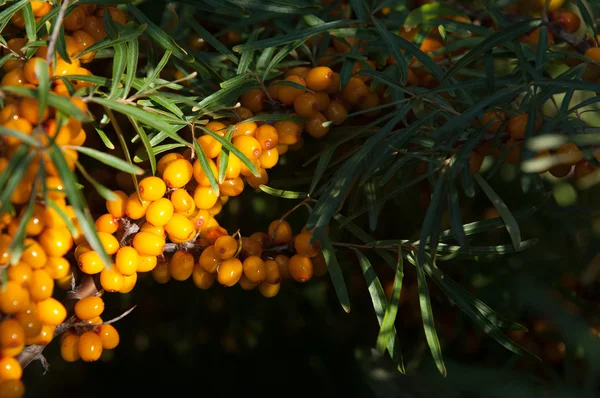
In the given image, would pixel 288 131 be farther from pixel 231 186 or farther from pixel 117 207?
pixel 117 207

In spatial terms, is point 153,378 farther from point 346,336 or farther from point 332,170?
point 332,170

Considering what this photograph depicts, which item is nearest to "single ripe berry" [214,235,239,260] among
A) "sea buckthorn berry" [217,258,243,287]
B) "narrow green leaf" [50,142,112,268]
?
"sea buckthorn berry" [217,258,243,287]

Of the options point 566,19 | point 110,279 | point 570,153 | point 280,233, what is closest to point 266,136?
point 280,233

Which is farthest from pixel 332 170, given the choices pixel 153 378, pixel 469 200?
pixel 153 378

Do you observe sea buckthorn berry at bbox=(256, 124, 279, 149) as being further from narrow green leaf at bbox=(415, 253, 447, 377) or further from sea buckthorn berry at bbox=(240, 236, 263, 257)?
narrow green leaf at bbox=(415, 253, 447, 377)

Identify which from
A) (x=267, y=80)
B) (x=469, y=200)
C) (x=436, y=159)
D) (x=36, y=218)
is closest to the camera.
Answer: (x=36, y=218)
